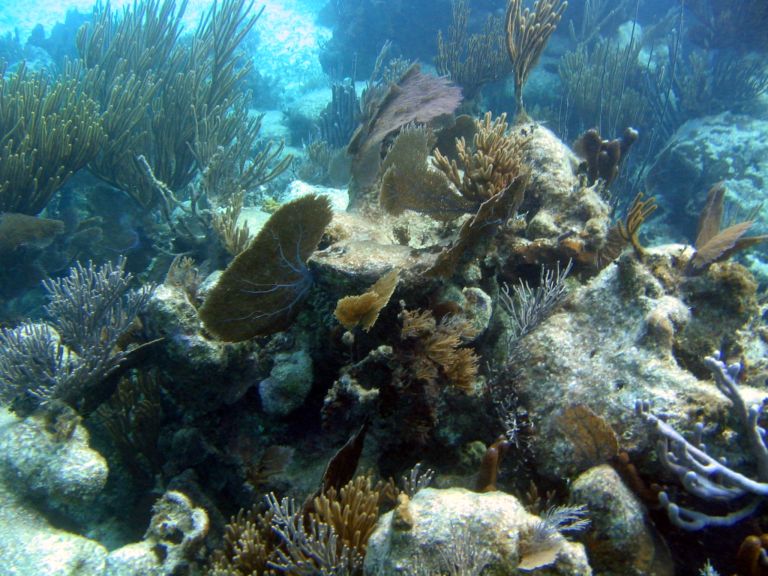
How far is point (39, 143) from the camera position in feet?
17.9

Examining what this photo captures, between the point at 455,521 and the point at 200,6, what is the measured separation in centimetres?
2462

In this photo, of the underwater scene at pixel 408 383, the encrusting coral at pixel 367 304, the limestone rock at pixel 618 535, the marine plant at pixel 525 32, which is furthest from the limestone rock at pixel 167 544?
the marine plant at pixel 525 32

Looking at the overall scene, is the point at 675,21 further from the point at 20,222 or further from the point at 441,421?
the point at 20,222

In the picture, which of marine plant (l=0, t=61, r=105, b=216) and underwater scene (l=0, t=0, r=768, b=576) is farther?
marine plant (l=0, t=61, r=105, b=216)

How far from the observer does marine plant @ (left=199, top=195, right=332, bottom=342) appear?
8.41 ft

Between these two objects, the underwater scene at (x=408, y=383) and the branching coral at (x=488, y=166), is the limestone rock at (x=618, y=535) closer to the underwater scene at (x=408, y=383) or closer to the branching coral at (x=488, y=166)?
the underwater scene at (x=408, y=383)

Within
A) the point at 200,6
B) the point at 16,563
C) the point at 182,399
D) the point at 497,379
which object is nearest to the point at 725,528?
the point at 497,379

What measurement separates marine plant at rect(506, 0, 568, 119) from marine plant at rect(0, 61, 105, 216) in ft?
16.7

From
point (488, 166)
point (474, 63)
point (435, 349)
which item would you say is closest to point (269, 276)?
point (435, 349)

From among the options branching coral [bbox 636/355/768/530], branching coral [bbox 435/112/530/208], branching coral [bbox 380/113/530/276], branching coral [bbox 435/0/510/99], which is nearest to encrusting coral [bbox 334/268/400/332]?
branching coral [bbox 380/113/530/276]

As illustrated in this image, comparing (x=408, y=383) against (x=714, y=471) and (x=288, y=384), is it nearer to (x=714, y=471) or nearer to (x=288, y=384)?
(x=288, y=384)

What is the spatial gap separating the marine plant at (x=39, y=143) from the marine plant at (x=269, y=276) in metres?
3.93

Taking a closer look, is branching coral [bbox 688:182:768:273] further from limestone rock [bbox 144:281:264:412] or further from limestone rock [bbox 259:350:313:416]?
limestone rock [bbox 144:281:264:412]

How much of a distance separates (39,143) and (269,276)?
15.4 feet
